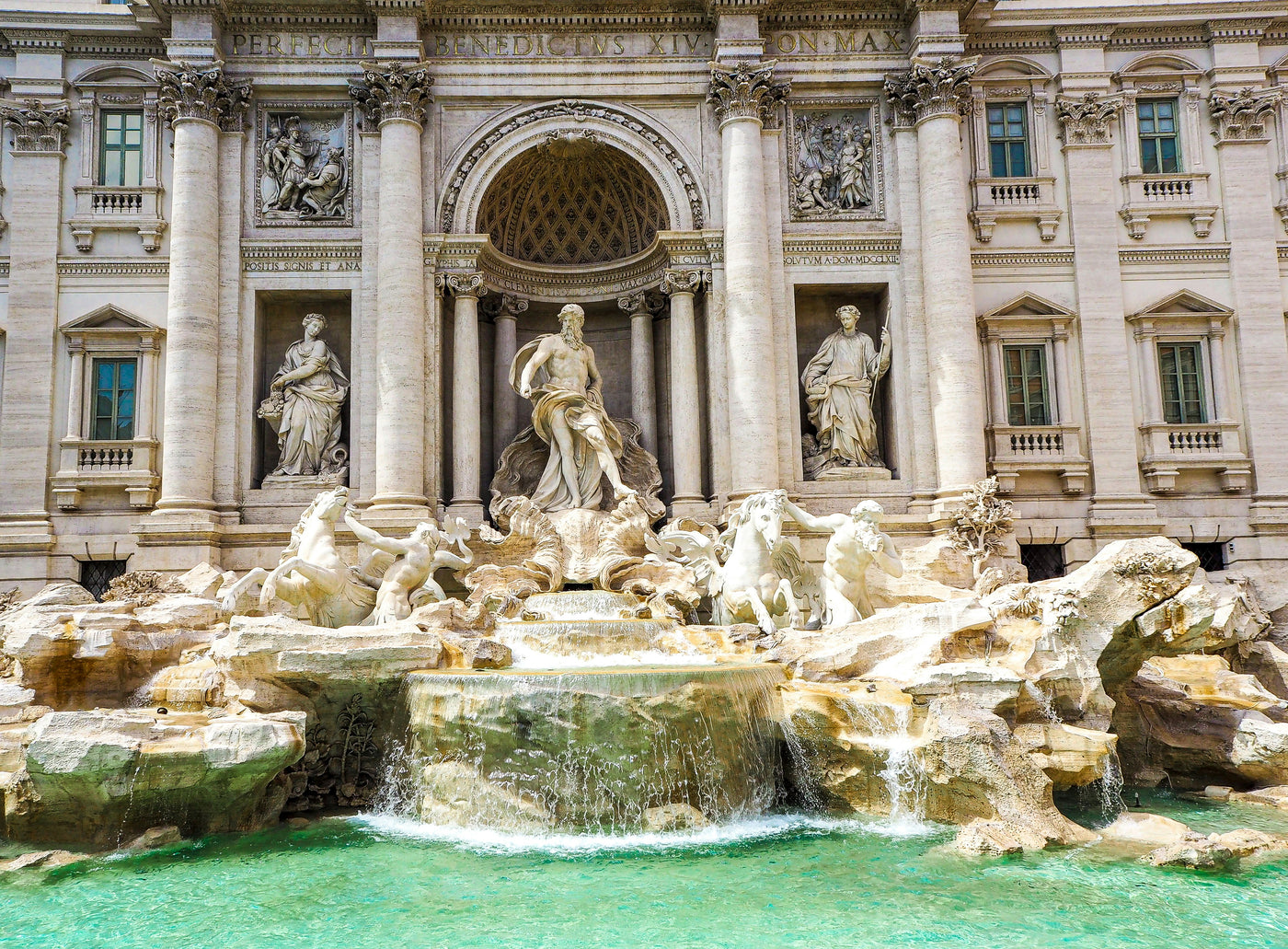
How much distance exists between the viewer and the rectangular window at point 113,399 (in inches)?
687

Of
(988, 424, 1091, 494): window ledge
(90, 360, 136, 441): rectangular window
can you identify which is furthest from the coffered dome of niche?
(988, 424, 1091, 494): window ledge

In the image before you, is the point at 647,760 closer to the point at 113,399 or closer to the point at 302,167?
the point at 113,399

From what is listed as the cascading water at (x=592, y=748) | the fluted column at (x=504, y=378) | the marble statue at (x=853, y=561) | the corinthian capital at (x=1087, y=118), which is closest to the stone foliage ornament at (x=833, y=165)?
the corinthian capital at (x=1087, y=118)

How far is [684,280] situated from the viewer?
17.6 metres

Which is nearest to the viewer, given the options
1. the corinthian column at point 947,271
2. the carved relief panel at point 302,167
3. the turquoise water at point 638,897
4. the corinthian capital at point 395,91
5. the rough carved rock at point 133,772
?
the turquoise water at point 638,897

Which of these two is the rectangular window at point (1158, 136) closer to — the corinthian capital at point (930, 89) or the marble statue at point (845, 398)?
the corinthian capital at point (930, 89)

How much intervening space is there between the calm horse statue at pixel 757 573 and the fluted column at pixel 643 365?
202 inches

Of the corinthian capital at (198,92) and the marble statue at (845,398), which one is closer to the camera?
the corinthian capital at (198,92)

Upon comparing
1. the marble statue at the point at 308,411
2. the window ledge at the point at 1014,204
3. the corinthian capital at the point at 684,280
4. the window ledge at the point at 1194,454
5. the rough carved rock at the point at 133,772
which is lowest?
the rough carved rock at the point at 133,772

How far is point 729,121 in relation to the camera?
17297 millimetres

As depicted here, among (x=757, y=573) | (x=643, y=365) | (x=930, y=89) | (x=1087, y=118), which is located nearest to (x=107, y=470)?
(x=643, y=365)

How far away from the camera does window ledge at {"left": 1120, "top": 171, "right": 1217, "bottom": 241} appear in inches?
719

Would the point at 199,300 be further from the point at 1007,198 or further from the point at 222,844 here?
the point at 1007,198

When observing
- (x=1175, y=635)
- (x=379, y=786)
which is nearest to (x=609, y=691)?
(x=379, y=786)
